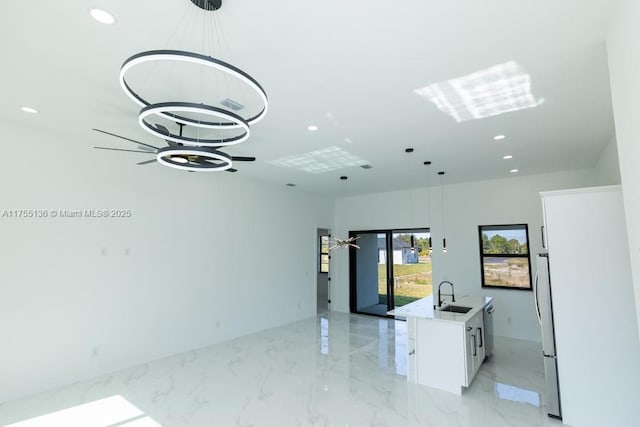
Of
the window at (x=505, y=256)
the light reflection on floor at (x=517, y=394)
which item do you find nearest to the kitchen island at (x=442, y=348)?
the light reflection on floor at (x=517, y=394)

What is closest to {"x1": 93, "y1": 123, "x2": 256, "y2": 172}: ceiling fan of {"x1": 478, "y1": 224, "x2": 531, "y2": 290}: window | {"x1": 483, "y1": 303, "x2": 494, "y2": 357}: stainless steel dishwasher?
{"x1": 483, "y1": 303, "x2": 494, "y2": 357}: stainless steel dishwasher

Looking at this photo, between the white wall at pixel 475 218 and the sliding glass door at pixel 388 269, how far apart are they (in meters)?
0.31

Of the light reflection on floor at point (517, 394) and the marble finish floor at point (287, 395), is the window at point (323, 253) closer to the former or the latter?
the marble finish floor at point (287, 395)

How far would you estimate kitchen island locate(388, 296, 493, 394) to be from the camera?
3.71 meters

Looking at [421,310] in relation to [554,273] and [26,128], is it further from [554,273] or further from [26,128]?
[26,128]

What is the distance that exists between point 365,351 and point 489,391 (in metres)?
1.98

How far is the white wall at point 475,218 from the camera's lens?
6.05 metres

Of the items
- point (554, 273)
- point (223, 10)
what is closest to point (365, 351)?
point (554, 273)

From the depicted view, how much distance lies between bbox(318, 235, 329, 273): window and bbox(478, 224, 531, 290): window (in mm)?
4377

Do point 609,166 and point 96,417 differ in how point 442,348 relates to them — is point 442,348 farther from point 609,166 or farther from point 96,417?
point 96,417

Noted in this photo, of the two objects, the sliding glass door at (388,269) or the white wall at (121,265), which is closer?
the white wall at (121,265)

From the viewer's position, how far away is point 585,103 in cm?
323

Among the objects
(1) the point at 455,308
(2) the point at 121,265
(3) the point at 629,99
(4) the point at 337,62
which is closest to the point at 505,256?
(1) the point at 455,308

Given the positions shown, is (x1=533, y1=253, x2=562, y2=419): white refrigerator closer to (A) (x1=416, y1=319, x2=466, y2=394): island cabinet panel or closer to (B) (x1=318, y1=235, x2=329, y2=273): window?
(A) (x1=416, y1=319, x2=466, y2=394): island cabinet panel
